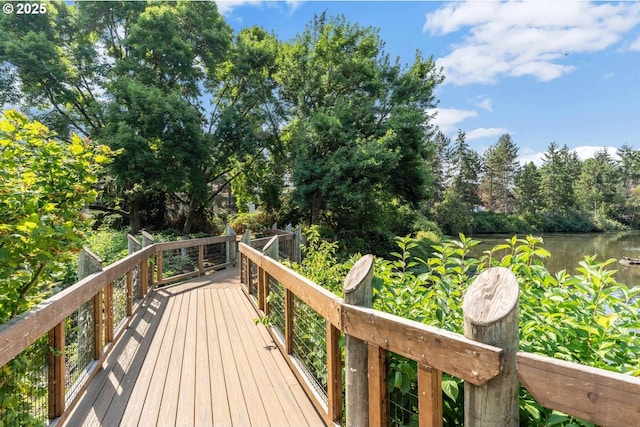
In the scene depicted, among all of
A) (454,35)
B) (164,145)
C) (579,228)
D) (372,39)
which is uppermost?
(372,39)

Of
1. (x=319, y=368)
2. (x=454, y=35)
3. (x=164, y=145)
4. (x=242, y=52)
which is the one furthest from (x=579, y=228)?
(x=319, y=368)

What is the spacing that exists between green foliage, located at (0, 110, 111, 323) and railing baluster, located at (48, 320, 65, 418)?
0.28m

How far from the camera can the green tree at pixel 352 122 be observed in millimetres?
13391

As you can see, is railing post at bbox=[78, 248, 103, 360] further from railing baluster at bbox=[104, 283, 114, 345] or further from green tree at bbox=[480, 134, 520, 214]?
green tree at bbox=[480, 134, 520, 214]

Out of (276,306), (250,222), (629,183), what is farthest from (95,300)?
(629,183)

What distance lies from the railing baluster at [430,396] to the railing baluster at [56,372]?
218 cm

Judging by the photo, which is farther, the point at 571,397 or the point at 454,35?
the point at 454,35

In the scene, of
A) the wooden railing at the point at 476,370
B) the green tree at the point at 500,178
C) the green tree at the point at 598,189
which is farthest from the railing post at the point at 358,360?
the green tree at the point at 598,189

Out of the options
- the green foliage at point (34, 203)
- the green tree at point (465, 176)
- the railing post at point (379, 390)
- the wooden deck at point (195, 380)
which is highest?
the green tree at point (465, 176)

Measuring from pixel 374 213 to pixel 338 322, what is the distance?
1460cm

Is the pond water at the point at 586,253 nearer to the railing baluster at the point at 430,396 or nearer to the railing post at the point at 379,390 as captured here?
the railing post at the point at 379,390

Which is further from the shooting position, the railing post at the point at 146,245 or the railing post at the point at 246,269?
the railing post at the point at 246,269

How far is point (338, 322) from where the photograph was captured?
1.83 meters

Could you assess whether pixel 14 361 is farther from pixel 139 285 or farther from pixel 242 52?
pixel 242 52
